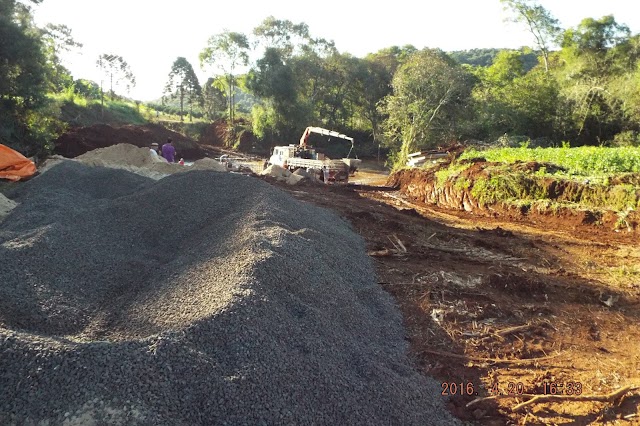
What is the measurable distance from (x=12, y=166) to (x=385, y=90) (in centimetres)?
2584

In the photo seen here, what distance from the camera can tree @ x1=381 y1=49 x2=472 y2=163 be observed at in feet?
73.2

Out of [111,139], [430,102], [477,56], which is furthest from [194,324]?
[477,56]

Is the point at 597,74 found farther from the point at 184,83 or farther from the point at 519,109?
the point at 184,83

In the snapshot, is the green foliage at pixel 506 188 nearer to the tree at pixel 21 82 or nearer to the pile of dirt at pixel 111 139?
the tree at pixel 21 82

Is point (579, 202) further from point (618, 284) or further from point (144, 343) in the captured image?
point (144, 343)

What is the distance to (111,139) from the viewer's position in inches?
809

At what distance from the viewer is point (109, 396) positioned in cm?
253

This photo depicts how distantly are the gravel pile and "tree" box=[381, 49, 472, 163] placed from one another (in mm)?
17465

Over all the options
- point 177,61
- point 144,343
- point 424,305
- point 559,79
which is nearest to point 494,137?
point 559,79

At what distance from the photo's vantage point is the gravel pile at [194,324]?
2613mm

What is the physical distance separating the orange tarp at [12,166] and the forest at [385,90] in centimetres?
275

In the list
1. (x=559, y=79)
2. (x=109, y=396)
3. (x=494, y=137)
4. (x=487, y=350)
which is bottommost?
(x=487, y=350)

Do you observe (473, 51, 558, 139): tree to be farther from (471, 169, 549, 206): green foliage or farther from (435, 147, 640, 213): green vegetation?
(471, 169, 549, 206): green foliage

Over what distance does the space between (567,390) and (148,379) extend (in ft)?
11.0
